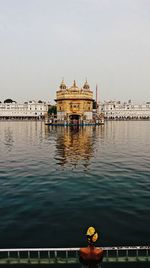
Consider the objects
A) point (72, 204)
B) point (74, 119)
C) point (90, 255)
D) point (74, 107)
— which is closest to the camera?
point (90, 255)

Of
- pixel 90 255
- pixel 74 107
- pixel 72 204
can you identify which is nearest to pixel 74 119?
pixel 74 107

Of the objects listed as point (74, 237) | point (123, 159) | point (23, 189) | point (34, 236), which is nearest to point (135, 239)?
point (74, 237)

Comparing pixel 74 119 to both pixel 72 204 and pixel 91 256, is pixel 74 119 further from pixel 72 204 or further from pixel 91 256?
pixel 91 256

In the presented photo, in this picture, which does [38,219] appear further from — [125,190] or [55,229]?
[125,190]

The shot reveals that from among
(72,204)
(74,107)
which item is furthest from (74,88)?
(72,204)

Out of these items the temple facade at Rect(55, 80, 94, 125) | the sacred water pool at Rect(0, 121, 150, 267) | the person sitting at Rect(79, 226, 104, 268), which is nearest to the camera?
the person sitting at Rect(79, 226, 104, 268)

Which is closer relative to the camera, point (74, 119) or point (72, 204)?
point (72, 204)

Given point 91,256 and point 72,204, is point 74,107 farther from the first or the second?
point 91,256

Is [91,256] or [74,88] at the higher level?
[74,88]

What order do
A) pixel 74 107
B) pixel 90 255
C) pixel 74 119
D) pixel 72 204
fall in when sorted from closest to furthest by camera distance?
pixel 90 255 < pixel 72 204 < pixel 74 107 < pixel 74 119

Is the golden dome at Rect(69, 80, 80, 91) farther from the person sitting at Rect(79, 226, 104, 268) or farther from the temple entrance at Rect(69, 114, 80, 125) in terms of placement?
the person sitting at Rect(79, 226, 104, 268)

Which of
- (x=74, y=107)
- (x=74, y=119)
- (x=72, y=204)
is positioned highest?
(x=74, y=107)

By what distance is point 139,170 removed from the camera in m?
22.2

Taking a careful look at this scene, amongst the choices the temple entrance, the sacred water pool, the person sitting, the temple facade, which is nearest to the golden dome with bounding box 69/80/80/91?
the temple facade
